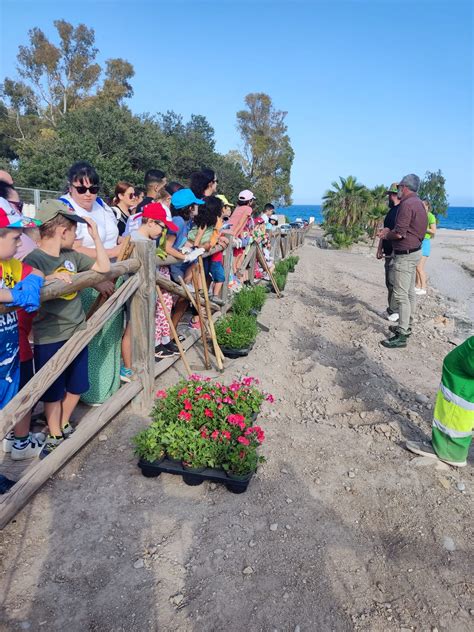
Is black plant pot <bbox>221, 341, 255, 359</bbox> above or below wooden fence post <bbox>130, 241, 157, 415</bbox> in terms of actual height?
Result: below

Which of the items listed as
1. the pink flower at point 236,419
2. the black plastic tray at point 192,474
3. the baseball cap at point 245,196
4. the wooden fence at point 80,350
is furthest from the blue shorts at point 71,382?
the baseball cap at point 245,196

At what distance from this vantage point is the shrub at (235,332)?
17.3 ft

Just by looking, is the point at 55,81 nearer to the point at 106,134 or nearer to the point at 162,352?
the point at 106,134

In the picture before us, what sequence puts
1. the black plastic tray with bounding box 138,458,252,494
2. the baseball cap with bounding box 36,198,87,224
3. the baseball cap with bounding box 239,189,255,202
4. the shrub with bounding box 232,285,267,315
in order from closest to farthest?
the baseball cap with bounding box 36,198,87,224
the black plastic tray with bounding box 138,458,252,494
the shrub with bounding box 232,285,267,315
the baseball cap with bounding box 239,189,255,202

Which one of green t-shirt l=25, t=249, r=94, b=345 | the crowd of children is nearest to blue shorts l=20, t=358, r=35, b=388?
the crowd of children

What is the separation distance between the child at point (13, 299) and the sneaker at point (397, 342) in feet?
15.4

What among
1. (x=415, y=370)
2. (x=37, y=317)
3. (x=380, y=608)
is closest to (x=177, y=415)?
(x=37, y=317)

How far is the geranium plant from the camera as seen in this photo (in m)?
2.86

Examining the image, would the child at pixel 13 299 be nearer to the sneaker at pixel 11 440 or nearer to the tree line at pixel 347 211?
the sneaker at pixel 11 440

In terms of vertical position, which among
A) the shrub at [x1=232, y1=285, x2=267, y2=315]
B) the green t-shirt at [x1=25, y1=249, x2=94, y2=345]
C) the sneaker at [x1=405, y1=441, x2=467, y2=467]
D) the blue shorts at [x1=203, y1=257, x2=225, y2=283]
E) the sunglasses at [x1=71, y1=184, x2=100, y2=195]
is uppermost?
the sunglasses at [x1=71, y1=184, x2=100, y2=195]

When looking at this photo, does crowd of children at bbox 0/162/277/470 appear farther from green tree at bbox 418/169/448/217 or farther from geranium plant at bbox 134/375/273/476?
green tree at bbox 418/169/448/217

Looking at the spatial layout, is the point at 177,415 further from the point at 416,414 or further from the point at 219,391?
the point at 416,414

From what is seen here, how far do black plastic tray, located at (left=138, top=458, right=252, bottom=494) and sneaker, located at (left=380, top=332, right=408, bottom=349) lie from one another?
3.89 meters

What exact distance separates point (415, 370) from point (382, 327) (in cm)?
187
